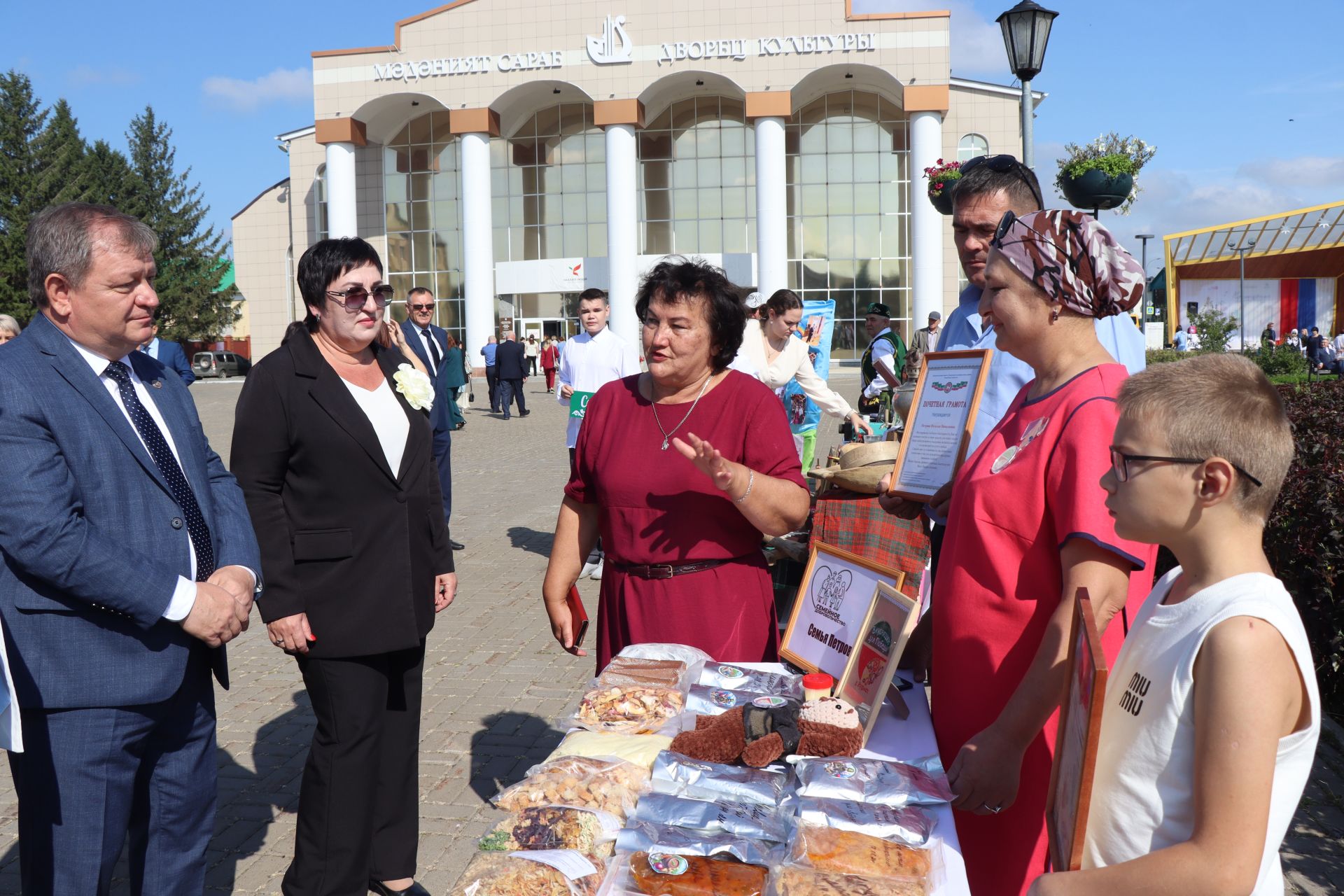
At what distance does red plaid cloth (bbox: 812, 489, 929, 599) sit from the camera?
3506 millimetres

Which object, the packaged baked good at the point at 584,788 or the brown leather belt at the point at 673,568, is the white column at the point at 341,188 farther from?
the packaged baked good at the point at 584,788

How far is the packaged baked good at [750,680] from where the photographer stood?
262 cm

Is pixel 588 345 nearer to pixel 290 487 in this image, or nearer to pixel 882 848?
pixel 290 487

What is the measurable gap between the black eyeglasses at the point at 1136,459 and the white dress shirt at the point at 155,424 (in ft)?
7.54

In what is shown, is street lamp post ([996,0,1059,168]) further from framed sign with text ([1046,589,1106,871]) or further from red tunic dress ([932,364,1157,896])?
framed sign with text ([1046,589,1106,871])

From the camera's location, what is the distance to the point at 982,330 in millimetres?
3439

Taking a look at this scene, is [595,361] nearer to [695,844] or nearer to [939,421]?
[939,421]

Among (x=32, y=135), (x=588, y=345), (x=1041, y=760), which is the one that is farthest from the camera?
(x=32, y=135)

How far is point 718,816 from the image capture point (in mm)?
1981

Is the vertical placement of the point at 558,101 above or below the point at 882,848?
above

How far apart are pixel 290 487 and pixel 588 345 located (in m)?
5.35

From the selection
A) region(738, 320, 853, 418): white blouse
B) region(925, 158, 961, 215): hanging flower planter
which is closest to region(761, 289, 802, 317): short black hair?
region(738, 320, 853, 418): white blouse

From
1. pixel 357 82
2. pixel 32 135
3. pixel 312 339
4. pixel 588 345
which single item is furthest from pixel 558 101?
pixel 312 339

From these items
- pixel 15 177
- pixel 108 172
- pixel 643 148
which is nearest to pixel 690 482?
pixel 643 148
